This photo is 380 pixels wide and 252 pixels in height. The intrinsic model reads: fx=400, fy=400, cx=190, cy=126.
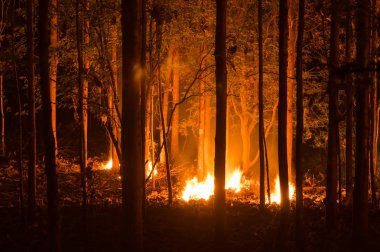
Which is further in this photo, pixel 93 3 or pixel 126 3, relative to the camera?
pixel 93 3

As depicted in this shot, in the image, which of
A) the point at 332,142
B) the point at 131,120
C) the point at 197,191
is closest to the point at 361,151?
the point at 332,142

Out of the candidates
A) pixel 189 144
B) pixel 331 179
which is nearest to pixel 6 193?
pixel 331 179

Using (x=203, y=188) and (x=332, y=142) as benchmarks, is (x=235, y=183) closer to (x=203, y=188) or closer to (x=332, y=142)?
(x=203, y=188)

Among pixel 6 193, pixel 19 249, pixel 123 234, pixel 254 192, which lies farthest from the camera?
pixel 254 192

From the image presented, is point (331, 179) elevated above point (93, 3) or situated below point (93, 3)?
below

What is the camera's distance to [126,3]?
312 inches

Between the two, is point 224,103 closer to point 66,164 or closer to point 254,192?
point 254,192

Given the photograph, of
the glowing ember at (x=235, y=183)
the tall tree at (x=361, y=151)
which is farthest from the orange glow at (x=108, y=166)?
the tall tree at (x=361, y=151)

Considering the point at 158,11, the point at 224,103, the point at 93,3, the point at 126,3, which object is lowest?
the point at 224,103

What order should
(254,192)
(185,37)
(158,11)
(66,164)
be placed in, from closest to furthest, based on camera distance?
1. (158,11)
2. (185,37)
3. (254,192)
4. (66,164)

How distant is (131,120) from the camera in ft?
26.5

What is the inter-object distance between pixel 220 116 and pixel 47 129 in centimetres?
398

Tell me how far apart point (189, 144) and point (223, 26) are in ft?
77.8

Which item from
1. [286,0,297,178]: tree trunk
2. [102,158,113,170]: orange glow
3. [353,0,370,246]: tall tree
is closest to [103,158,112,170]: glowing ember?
[102,158,113,170]: orange glow
